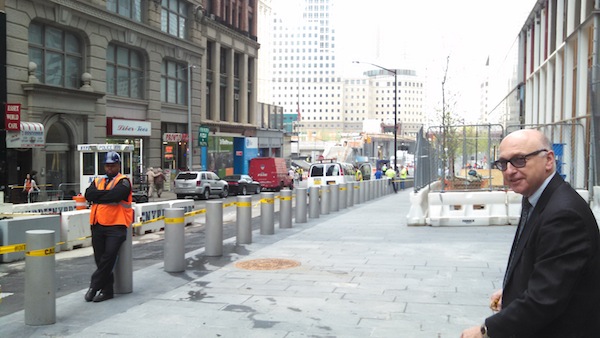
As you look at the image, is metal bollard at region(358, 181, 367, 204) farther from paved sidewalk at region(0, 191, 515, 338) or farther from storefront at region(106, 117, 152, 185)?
paved sidewalk at region(0, 191, 515, 338)

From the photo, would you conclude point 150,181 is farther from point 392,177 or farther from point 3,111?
point 392,177

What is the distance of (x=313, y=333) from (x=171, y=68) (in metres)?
36.8

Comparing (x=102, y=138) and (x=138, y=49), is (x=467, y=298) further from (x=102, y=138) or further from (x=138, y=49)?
(x=138, y=49)

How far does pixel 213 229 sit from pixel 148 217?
A: 20.0ft

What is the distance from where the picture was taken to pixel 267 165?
42750 mm

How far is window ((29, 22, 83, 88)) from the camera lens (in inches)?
1125

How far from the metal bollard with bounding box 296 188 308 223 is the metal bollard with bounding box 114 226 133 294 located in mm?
9608

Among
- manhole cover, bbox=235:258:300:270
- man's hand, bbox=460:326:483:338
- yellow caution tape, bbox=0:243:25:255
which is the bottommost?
manhole cover, bbox=235:258:300:270

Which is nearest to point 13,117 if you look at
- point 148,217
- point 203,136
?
point 148,217

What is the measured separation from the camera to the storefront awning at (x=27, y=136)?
25469 millimetres

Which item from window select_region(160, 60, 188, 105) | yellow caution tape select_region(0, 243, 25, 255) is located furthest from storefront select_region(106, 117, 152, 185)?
yellow caution tape select_region(0, 243, 25, 255)

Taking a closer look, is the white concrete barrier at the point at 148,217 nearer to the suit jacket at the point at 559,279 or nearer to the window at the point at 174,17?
the suit jacket at the point at 559,279

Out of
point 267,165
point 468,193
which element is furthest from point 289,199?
point 267,165

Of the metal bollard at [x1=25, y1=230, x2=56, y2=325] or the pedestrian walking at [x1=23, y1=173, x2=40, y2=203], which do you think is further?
the pedestrian walking at [x1=23, y1=173, x2=40, y2=203]
